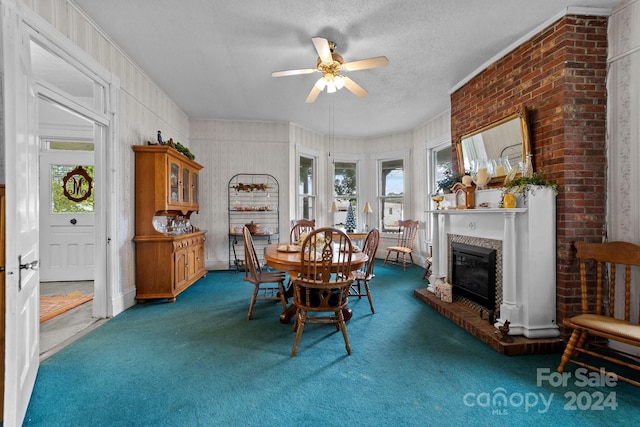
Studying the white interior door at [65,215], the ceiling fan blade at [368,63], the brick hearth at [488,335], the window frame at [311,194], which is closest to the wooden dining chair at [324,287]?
the brick hearth at [488,335]

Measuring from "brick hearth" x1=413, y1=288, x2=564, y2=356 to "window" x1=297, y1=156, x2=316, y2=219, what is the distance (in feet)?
11.2

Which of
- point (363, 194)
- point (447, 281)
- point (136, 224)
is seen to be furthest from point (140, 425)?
point (363, 194)

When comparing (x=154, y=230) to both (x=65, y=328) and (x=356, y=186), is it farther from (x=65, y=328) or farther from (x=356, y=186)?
(x=356, y=186)

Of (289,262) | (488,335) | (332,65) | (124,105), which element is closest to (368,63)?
(332,65)

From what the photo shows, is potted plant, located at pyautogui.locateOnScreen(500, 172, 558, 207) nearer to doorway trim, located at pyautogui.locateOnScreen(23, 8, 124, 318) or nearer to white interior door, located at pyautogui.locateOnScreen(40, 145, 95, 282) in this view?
doorway trim, located at pyautogui.locateOnScreen(23, 8, 124, 318)

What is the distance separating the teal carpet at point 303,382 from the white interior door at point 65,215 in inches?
96.3

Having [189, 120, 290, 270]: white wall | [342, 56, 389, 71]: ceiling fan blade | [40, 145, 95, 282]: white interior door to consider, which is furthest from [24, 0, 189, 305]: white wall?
[342, 56, 389, 71]: ceiling fan blade

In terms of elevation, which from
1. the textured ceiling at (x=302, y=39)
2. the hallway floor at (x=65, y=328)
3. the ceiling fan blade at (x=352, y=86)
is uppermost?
the textured ceiling at (x=302, y=39)

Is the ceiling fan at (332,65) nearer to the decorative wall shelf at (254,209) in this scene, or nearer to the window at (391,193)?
the decorative wall shelf at (254,209)

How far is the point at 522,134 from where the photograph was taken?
2.67 m

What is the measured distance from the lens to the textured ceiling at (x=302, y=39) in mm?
2357

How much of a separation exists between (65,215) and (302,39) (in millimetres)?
4528

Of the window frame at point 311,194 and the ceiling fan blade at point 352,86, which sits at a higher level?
the ceiling fan blade at point 352,86

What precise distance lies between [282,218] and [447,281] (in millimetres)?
3126
